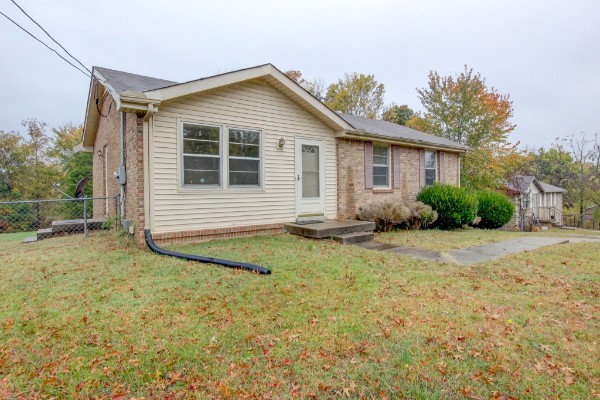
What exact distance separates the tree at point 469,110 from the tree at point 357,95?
5774mm

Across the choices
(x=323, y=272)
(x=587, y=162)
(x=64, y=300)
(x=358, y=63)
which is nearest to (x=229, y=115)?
(x=323, y=272)

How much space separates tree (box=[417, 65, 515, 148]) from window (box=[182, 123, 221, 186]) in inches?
730

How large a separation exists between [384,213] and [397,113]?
75.5 feet

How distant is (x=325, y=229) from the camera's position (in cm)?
757

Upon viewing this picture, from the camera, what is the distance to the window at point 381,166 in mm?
10820

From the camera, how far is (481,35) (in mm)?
16031

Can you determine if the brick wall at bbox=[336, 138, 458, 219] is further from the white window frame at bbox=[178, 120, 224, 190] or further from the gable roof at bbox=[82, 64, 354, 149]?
the white window frame at bbox=[178, 120, 224, 190]

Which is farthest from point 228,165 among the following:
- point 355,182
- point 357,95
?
point 357,95

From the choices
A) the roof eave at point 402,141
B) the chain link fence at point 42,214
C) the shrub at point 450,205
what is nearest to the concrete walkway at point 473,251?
the shrub at point 450,205

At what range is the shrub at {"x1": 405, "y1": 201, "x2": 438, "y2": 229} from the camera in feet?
33.6

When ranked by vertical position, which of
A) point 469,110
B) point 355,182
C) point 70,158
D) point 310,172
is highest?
point 469,110

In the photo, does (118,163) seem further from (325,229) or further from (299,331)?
(299,331)

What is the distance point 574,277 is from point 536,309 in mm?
1979

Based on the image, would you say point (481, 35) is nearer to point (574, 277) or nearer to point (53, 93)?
point (574, 277)
